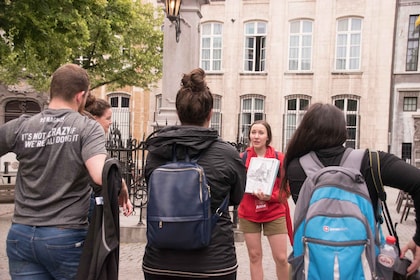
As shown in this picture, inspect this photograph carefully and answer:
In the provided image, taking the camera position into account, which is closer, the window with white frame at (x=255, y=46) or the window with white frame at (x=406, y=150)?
the window with white frame at (x=406, y=150)

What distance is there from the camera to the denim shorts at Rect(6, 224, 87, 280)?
8.02 feet

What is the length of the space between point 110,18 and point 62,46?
471 cm

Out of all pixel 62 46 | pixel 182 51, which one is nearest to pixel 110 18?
pixel 62 46

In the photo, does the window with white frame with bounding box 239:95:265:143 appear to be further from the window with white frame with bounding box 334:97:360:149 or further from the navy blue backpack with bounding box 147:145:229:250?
the navy blue backpack with bounding box 147:145:229:250

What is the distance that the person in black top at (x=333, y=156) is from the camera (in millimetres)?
2301

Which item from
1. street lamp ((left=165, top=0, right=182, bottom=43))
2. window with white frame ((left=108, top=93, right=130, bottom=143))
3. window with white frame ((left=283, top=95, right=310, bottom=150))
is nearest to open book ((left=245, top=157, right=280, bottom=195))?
street lamp ((left=165, top=0, right=182, bottom=43))

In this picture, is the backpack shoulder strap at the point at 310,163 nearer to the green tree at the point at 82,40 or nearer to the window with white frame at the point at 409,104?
the green tree at the point at 82,40

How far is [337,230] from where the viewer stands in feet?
6.92

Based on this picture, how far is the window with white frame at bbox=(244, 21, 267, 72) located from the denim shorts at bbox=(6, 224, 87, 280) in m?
22.9

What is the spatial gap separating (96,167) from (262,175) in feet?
7.39

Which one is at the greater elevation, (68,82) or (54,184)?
(68,82)

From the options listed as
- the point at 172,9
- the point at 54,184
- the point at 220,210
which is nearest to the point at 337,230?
the point at 220,210

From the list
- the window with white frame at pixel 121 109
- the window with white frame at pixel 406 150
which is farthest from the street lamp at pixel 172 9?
the window with white frame at pixel 406 150

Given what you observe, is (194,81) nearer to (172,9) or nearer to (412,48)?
(172,9)
